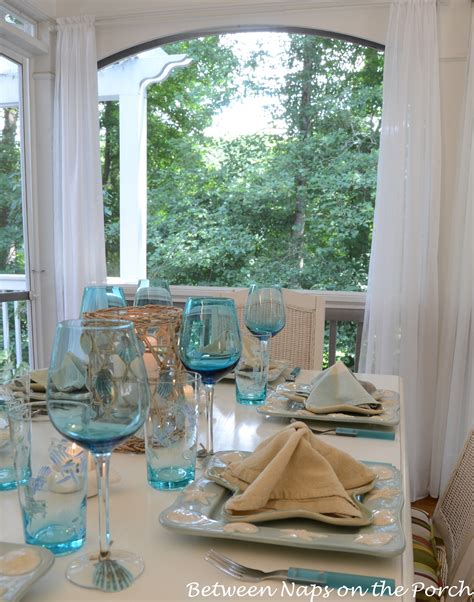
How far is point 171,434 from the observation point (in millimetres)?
903

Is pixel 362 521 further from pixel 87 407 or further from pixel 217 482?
pixel 87 407

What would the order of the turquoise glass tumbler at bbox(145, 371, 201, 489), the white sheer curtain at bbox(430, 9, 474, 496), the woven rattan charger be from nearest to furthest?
the turquoise glass tumbler at bbox(145, 371, 201, 489) → the woven rattan charger → the white sheer curtain at bbox(430, 9, 474, 496)

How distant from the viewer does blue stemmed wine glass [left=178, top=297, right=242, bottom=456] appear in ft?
3.25

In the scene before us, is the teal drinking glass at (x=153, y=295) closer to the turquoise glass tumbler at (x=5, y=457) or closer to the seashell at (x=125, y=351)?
the turquoise glass tumbler at (x=5, y=457)

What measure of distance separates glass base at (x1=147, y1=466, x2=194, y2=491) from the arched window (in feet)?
10.0

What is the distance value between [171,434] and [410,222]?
228 cm

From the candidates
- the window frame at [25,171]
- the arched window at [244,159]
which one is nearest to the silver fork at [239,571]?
the window frame at [25,171]

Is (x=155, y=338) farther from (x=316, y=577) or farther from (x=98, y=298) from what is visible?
(x=316, y=577)

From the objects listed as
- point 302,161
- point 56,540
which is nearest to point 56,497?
point 56,540

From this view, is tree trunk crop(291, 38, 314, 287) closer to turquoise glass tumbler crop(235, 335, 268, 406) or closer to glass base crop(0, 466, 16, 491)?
turquoise glass tumbler crop(235, 335, 268, 406)

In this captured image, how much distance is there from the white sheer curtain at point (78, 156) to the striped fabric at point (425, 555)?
2431 mm

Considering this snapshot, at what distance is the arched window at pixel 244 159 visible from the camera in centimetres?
388

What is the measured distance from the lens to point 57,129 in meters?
3.41

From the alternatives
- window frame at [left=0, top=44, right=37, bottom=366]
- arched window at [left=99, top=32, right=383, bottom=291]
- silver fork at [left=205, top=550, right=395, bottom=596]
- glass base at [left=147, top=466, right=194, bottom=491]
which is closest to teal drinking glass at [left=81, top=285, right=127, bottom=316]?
glass base at [left=147, top=466, right=194, bottom=491]
